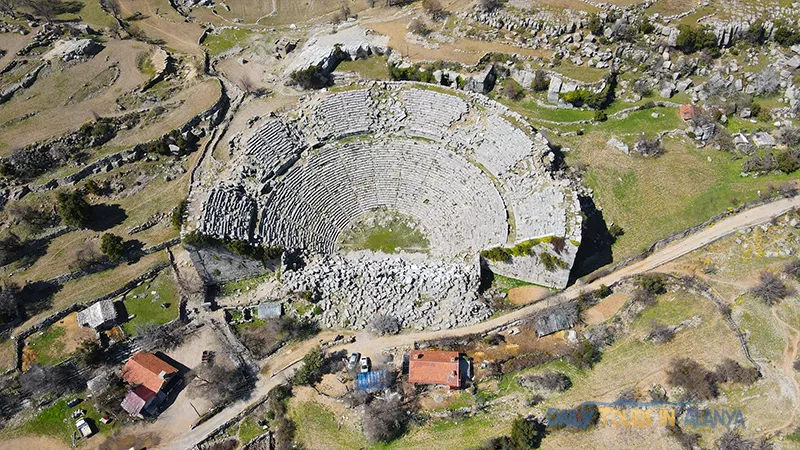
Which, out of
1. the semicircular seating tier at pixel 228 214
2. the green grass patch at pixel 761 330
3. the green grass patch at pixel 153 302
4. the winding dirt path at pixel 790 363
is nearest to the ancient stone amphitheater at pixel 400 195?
the semicircular seating tier at pixel 228 214

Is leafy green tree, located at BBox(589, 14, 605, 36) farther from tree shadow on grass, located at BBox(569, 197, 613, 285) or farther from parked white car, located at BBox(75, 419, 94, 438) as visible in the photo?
parked white car, located at BBox(75, 419, 94, 438)

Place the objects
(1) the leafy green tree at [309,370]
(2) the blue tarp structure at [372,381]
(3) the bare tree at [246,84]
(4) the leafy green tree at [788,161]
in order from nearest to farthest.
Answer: (2) the blue tarp structure at [372,381] < (1) the leafy green tree at [309,370] < (4) the leafy green tree at [788,161] < (3) the bare tree at [246,84]

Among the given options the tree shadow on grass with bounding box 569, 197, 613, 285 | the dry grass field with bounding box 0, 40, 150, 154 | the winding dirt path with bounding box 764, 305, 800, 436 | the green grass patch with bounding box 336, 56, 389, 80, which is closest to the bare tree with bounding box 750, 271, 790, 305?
the winding dirt path with bounding box 764, 305, 800, 436

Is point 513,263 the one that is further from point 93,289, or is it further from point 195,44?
point 195,44

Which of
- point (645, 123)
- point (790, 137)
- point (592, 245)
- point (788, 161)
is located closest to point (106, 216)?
point (592, 245)

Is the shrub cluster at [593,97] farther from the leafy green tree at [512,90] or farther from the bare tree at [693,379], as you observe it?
the bare tree at [693,379]

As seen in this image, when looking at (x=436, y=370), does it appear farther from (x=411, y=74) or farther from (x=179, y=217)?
(x=411, y=74)
